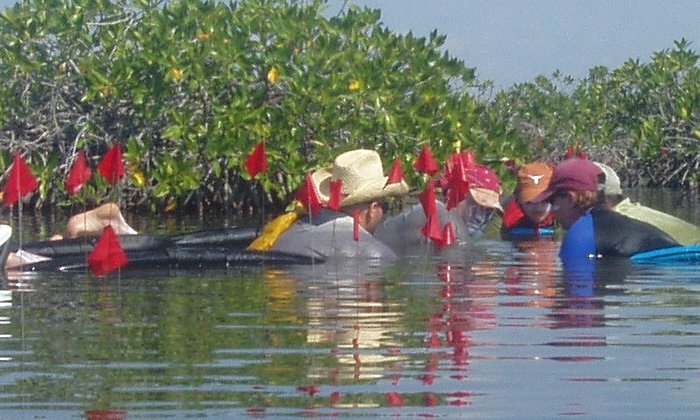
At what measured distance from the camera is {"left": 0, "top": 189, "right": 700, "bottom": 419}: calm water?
20.8 feet

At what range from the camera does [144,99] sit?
780 inches

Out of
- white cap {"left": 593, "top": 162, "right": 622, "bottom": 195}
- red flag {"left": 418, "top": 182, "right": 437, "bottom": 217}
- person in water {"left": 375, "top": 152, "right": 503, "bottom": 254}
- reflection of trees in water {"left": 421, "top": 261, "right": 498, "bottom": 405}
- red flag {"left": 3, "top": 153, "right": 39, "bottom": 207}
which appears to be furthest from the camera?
person in water {"left": 375, "top": 152, "right": 503, "bottom": 254}

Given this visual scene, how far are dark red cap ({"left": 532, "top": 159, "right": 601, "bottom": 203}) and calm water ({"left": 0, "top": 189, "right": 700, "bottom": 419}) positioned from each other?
539 mm

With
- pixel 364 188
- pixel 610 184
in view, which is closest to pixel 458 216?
pixel 610 184

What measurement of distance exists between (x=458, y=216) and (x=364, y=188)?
1.64 metres

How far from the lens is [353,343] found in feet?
25.8

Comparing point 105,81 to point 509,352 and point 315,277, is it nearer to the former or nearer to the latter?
point 315,277

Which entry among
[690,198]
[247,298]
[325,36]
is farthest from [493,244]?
[690,198]

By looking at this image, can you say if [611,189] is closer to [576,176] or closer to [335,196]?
[576,176]

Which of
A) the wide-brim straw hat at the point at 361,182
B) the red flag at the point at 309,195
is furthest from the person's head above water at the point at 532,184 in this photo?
the red flag at the point at 309,195

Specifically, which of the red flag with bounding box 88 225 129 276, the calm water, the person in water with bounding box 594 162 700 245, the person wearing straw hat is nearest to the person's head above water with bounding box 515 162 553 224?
the person in water with bounding box 594 162 700 245

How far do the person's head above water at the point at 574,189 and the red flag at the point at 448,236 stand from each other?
78 cm

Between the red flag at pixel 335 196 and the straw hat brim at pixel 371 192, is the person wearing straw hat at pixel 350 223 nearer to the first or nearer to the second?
the straw hat brim at pixel 371 192

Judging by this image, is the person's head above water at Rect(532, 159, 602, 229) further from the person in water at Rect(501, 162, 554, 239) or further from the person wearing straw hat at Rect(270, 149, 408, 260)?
the person in water at Rect(501, 162, 554, 239)
